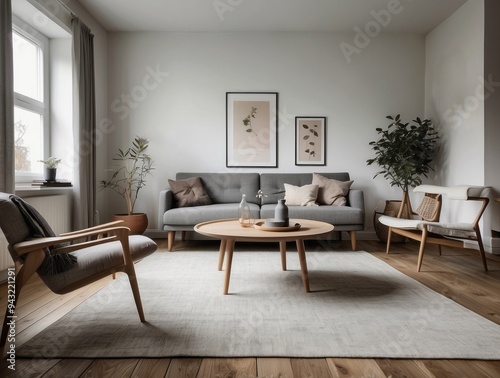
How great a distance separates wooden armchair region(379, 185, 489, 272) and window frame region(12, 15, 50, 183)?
11.8 feet

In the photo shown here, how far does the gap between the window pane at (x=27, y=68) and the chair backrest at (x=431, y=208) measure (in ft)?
13.8

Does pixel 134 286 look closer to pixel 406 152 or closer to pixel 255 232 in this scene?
pixel 255 232

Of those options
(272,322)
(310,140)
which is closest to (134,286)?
(272,322)

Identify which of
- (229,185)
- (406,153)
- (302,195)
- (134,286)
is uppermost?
(406,153)

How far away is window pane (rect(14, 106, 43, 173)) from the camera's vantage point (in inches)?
127

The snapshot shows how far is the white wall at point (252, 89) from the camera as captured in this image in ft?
15.4

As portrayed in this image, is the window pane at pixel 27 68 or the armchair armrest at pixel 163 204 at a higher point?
the window pane at pixel 27 68

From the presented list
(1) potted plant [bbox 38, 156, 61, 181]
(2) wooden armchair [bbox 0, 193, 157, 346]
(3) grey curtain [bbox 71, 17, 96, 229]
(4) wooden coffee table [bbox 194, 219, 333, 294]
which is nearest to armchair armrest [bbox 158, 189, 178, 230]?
(3) grey curtain [bbox 71, 17, 96, 229]

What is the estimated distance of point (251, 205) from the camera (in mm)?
4086

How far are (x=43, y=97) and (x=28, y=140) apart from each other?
1.85 ft

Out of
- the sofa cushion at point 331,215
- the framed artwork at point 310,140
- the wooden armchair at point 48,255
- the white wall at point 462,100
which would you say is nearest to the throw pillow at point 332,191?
the sofa cushion at point 331,215

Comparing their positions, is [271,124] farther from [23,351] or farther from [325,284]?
[23,351]

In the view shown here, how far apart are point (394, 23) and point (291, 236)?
3.64 meters

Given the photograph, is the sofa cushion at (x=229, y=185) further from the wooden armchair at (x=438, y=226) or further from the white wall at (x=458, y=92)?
the white wall at (x=458, y=92)
